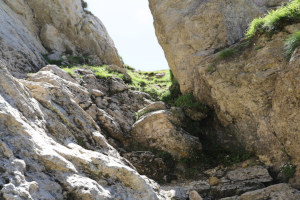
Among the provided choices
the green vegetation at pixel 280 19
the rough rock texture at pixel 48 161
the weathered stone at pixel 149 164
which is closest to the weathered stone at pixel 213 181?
the weathered stone at pixel 149 164

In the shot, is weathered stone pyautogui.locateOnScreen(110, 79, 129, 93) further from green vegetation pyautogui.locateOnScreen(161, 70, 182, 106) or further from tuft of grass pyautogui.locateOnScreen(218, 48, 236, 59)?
tuft of grass pyautogui.locateOnScreen(218, 48, 236, 59)

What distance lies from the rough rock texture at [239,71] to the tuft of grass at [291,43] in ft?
0.94

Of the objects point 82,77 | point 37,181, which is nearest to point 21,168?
point 37,181

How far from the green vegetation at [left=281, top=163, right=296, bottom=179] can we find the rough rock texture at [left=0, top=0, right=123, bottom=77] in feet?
35.1

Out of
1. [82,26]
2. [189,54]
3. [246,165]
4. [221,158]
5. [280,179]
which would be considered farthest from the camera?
[82,26]

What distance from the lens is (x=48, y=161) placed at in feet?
15.3

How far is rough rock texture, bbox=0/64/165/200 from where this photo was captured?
159 inches

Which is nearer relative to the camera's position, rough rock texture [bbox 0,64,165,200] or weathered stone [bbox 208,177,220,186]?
rough rock texture [bbox 0,64,165,200]

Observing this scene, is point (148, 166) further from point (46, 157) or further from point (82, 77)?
point (82, 77)

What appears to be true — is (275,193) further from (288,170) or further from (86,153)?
(86,153)

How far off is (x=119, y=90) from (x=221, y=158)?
20.9ft

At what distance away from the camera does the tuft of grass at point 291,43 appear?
25.9ft

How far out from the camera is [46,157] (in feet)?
15.3

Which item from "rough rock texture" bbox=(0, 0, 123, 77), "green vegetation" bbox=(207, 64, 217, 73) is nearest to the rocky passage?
"green vegetation" bbox=(207, 64, 217, 73)
